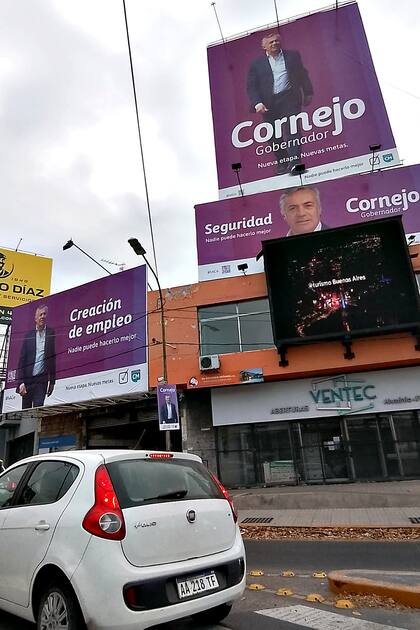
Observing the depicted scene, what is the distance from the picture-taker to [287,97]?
2439 centimetres

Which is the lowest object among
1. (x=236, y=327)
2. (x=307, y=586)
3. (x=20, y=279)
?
(x=307, y=586)

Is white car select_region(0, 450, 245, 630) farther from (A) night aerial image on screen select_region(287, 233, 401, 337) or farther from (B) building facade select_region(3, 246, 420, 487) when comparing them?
(B) building facade select_region(3, 246, 420, 487)

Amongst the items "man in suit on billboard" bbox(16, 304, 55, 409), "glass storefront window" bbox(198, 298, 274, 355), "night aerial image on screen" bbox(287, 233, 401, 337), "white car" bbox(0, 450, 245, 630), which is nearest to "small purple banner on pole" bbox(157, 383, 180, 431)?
"glass storefront window" bbox(198, 298, 274, 355)

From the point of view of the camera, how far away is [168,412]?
40.8ft

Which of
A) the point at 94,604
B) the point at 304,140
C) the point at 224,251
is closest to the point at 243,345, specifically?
the point at 224,251

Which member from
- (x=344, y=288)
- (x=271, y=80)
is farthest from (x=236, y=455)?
(x=271, y=80)

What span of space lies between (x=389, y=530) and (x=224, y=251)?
1343cm

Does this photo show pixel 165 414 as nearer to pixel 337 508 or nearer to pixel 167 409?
pixel 167 409

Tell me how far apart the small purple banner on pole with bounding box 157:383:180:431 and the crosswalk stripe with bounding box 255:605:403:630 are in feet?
26.4

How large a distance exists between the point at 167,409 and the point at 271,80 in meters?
20.5

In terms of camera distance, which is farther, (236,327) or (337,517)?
(236,327)

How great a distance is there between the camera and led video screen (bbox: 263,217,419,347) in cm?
1616

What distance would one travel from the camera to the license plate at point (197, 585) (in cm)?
339

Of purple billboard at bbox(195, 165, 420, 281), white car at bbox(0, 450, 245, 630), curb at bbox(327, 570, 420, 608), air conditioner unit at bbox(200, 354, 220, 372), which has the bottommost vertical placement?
curb at bbox(327, 570, 420, 608)
